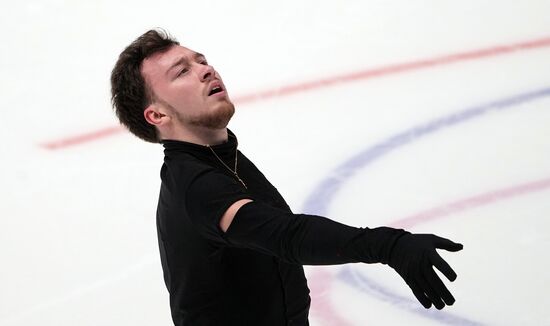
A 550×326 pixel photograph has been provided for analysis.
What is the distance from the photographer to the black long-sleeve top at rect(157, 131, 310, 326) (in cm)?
207

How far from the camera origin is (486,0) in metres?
5.02

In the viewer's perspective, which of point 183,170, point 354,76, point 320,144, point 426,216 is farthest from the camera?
point 354,76

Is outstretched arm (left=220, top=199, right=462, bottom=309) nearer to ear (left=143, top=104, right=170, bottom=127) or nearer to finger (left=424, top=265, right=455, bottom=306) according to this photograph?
finger (left=424, top=265, right=455, bottom=306)

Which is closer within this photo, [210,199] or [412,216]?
[210,199]

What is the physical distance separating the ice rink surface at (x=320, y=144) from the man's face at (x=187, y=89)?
102 cm

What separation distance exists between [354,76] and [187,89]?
2238 mm

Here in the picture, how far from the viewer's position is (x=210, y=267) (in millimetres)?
2102

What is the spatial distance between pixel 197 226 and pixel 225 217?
12cm

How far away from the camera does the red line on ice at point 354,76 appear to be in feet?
13.6

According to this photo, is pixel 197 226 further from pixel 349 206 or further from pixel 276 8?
pixel 276 8

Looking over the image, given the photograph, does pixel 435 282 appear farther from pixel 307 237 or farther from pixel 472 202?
pixel 472 202

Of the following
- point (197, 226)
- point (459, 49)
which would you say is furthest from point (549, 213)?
point (197, 226)

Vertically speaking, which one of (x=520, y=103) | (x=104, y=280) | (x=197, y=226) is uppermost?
(x=197, y=226)

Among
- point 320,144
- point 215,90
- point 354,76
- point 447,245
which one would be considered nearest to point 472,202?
point 320,144
